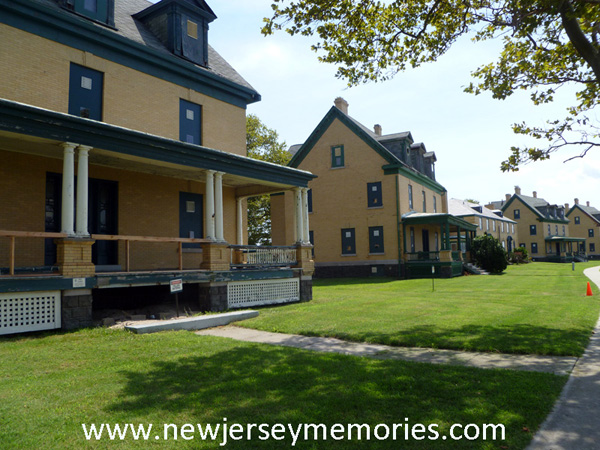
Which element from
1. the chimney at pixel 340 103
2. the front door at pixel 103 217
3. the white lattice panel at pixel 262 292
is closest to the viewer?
the front door at pixel 103 217

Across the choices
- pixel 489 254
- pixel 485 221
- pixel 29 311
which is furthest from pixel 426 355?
pixel 485 221

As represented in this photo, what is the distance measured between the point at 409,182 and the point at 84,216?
25172 mm

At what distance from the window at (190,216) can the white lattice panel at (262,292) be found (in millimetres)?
2783

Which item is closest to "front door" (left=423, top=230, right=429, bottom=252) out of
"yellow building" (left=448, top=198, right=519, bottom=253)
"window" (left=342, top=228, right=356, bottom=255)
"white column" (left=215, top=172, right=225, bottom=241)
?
"window" (left=342, top=228, right=356, bottom=255)

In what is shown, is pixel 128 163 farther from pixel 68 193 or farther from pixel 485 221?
pixel 485 221

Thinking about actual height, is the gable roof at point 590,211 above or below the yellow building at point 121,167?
above

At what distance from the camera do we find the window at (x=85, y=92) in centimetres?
1311

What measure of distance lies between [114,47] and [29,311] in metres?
8.39

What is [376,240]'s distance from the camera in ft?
100

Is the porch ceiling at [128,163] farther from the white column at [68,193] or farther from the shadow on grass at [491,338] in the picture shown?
the shadow on grass at [491,338]

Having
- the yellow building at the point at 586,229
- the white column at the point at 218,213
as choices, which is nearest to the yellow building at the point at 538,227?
the yellow building at the point at 586,229

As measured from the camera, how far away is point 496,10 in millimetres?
9953

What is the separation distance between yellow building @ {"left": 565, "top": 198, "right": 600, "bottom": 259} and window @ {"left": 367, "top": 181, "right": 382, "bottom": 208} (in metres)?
66.0

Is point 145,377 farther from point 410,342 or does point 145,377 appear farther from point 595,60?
point 595,60
